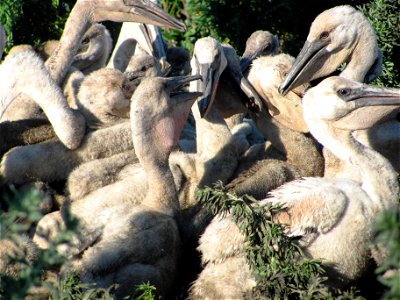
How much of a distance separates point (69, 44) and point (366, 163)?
2.83 m

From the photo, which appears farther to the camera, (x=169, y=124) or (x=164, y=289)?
(x=169, y=124)

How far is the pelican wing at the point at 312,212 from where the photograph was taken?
6480 mm

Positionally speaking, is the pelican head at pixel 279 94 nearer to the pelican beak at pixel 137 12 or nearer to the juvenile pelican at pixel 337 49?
the juvenile pelican at pixel 337 49

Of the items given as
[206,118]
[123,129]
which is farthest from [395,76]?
[123,129]

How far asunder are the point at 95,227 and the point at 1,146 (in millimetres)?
1088

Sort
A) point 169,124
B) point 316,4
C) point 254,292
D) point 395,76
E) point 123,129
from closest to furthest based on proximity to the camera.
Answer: point 254,292 → point 169,124 → point 123,129 → point 395,76 → point 316,4

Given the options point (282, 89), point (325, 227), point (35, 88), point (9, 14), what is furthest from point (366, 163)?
point (9, 14)

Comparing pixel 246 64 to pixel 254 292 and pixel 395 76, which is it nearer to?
pixel 395 76

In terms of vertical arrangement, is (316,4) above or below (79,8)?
below

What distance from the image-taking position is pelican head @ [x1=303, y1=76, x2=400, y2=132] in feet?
22.8

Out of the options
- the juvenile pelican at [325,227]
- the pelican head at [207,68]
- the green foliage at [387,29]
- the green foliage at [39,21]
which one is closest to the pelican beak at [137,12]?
the pelican head at [207,68]

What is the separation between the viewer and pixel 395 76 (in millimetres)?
9273

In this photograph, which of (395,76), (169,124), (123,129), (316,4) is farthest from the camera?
(316,4)

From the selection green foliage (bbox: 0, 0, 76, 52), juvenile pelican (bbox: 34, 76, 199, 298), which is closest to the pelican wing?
juvenile pelican (bbox: 34, 76, 199, 298)
